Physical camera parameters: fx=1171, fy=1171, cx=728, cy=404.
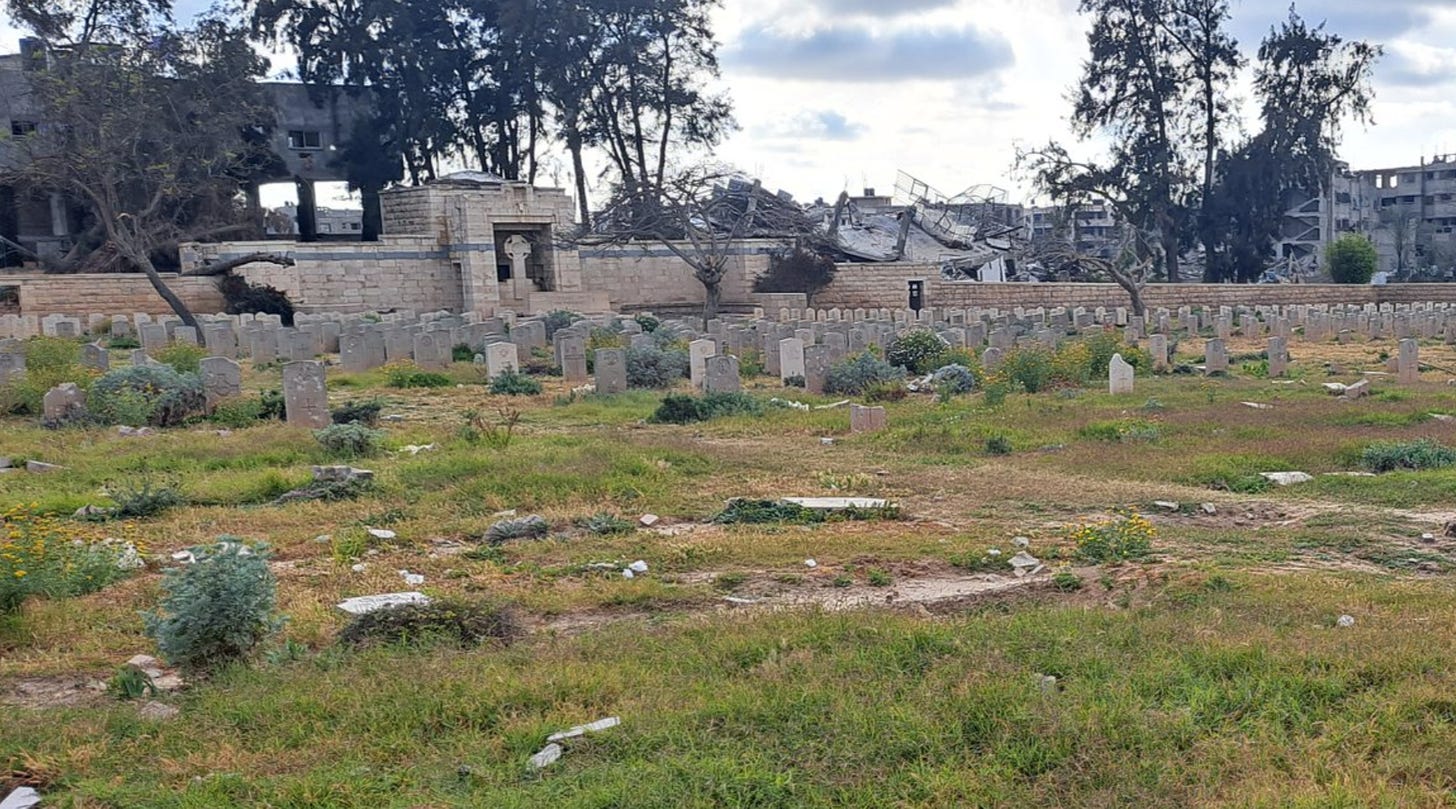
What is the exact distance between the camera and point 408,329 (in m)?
23.5

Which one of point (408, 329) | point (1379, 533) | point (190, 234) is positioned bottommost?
point (1379, 533)

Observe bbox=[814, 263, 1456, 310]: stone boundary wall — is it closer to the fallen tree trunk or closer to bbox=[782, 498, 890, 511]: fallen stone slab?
the fallen tree trunk

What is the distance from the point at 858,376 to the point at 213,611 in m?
12.6

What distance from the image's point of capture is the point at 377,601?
674 centimetres

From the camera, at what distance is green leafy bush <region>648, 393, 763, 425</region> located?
14586mm

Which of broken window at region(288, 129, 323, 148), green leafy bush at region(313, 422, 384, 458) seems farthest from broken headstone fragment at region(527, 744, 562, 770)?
broken window at region(288, 129, 323, 148)


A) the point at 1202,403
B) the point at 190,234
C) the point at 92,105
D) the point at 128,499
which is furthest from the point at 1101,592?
the point at 190,234

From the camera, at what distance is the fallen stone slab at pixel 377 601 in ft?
21.2

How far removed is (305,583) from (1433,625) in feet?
20.5

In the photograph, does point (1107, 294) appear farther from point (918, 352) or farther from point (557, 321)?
point (918, 352)

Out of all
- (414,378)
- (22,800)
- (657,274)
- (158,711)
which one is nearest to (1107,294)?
(657,274)

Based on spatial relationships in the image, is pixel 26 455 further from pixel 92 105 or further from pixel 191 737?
pixel 92 105

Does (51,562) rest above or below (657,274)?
below

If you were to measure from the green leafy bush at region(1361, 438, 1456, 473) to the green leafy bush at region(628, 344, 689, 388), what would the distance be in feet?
34.2
